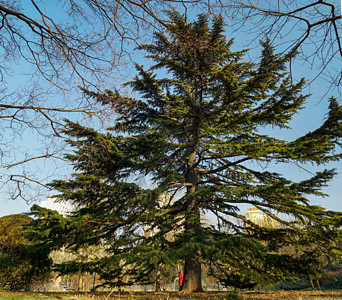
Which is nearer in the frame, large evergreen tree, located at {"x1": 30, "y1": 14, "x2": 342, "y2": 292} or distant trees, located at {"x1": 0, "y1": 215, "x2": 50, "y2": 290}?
large evergreen tree, located at {"x1": 30, "y1": 14, "x2": 342, "y2": 292}

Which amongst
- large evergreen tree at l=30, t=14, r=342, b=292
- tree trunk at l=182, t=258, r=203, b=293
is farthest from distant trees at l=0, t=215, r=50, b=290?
tree trunk at l=182, t=258, r=203, b=293

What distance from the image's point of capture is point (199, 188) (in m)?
8.31

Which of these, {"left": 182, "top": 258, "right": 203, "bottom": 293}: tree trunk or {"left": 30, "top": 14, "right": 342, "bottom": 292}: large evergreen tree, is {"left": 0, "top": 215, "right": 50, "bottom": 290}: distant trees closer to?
{"left": 30, "top": 14, "right": 342, "bottom": 292}: large evergreen tree

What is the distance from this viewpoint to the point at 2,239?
11102mm

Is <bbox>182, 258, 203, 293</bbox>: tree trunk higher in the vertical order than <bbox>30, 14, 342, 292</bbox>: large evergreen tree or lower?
lower

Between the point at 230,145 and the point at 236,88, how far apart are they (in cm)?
279

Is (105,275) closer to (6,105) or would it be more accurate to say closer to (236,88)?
(6,105)

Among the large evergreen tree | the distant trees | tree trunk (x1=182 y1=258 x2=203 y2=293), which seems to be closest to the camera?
the large evergreen tree

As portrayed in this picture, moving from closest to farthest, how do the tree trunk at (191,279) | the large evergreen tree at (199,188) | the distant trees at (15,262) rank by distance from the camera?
the large evergreen tree at (199,188) < the tree trunk at (191,279) < the distant trees at (15,262)

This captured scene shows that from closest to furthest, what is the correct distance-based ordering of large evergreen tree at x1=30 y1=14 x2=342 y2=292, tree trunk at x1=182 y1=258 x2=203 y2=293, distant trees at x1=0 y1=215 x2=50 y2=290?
1. large evergreen tree at x1=30 y1=14 x2=342 y2=292
2. tree trunk at x1=182 y1=258 x2=203 y2=293
3. distant trees at x1=0 y1=215 x2=50 y2=290

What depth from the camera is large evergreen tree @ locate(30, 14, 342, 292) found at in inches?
252

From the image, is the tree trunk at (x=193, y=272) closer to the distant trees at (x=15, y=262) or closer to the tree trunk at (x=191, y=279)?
the tree trunk at (x=191, y=279)

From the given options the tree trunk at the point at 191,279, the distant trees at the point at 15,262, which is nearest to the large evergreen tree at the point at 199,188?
the tree trunk at the point at 191,279

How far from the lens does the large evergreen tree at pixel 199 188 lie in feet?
21.0
